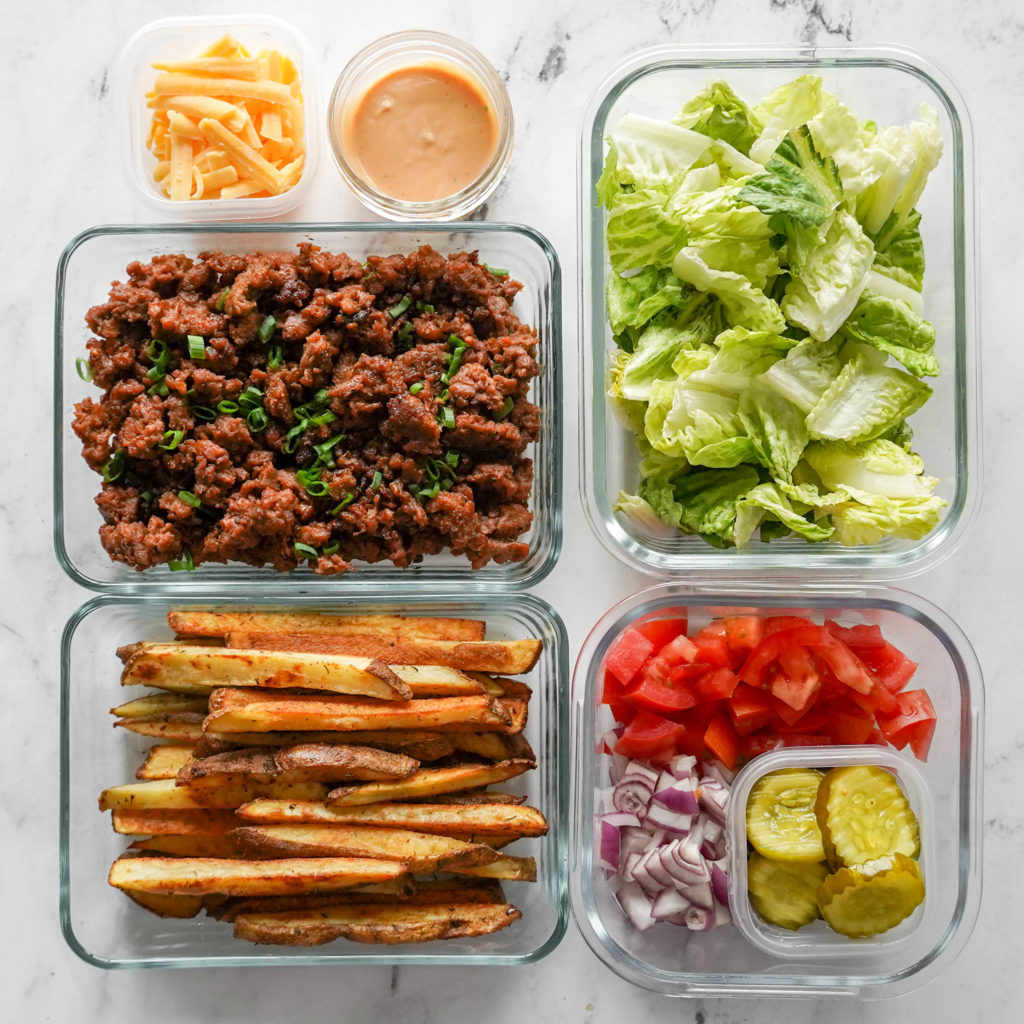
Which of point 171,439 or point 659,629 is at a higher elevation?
point 171,439

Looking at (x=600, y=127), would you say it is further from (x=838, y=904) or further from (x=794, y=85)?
(x=838, y=904)

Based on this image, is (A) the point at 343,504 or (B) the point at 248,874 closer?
(B) the point at 248,874

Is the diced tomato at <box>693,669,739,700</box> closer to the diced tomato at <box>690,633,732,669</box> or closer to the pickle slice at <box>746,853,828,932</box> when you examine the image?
the diced tomato at <box>690,633,732,669</box>

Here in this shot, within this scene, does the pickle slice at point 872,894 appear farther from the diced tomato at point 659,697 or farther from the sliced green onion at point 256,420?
the sliced green onion at point 256,420

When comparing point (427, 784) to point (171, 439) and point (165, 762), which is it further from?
point (171, 439)

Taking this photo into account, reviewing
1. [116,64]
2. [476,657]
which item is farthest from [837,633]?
[116,64]

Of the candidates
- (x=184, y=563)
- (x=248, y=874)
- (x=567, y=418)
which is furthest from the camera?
(x=567, y=418)

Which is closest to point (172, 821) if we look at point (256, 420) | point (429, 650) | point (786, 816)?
point (429, 650)
